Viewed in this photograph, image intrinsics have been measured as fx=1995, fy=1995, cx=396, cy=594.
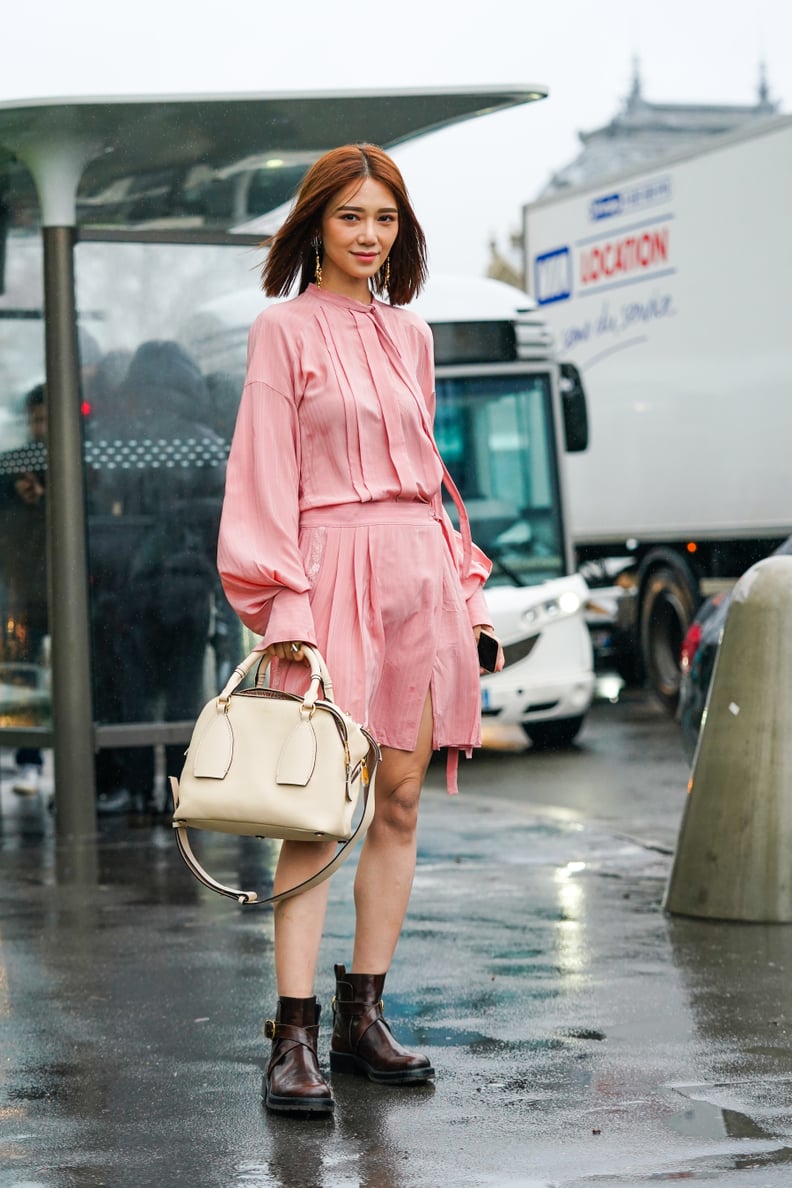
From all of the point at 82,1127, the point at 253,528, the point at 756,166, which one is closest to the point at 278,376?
the point at 253,528

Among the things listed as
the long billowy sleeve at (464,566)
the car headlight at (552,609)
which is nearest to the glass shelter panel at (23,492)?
the car headlight at (552,609)

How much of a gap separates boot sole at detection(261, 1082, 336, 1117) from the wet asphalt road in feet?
0.12

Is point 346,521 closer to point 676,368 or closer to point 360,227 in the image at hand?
point 360,227

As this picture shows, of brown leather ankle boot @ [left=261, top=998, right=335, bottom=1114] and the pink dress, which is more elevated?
the pink dress

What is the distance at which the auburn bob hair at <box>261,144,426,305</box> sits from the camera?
4.29m

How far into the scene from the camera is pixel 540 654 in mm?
13156

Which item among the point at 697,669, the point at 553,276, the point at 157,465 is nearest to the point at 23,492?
the point at 157,465

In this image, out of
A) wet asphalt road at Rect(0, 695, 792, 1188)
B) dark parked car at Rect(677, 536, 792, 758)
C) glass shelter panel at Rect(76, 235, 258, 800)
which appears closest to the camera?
wet asphalt road at Rect(0, 695, 792, 1188)

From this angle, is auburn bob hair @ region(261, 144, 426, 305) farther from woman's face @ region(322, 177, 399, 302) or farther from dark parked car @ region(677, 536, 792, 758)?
dark parked car @ region(677, 536, 792, 758)

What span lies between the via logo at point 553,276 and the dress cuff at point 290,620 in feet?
48.8

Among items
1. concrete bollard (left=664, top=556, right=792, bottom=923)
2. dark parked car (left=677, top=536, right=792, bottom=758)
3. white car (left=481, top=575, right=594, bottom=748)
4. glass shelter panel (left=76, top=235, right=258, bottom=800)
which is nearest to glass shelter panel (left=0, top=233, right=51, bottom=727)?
glass shelter panel (left=76, top=235, right=258, bottom=800)

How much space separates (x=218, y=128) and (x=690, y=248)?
8.95m

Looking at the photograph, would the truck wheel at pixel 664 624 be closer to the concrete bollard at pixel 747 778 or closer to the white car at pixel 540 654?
the white car at pixel 540 654

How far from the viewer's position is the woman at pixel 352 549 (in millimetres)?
4176
